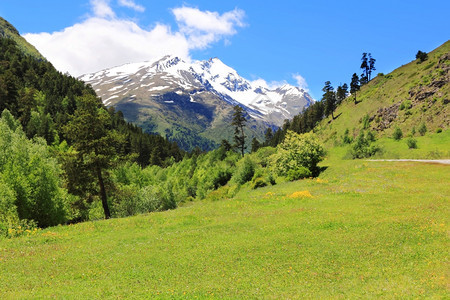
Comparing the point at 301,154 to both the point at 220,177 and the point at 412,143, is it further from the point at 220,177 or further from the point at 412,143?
the point at 220,177

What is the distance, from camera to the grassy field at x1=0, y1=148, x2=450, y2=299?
1254 centimetres

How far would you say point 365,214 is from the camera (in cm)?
2256

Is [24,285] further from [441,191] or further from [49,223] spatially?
[441,191]

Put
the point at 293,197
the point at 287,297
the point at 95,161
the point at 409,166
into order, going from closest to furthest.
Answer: the point at 287,297 → the point at 293,197 → the point at 95,161 → the point at 409,166

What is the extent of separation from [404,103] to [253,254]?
8387 centimetres

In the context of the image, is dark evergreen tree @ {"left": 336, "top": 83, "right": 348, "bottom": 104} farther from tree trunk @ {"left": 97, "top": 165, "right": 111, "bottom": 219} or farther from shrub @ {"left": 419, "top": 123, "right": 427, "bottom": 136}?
tree trunk @ {"left": 97, "top": 165, "right": 111, "bottom": 219}

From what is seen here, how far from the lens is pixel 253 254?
16.6 m

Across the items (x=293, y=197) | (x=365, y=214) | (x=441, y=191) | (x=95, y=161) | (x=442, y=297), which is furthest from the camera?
(x=95, y=161)

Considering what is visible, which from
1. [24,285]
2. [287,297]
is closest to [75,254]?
[24,285]

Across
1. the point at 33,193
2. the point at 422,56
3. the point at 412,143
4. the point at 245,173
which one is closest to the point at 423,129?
the point at 412,143

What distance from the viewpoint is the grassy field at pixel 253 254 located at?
12539 millimetres

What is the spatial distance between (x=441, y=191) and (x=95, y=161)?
3858cm

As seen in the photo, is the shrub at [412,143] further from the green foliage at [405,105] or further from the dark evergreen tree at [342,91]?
the dark evergreen tree at [342,91]

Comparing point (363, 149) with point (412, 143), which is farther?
point (363, 149)
